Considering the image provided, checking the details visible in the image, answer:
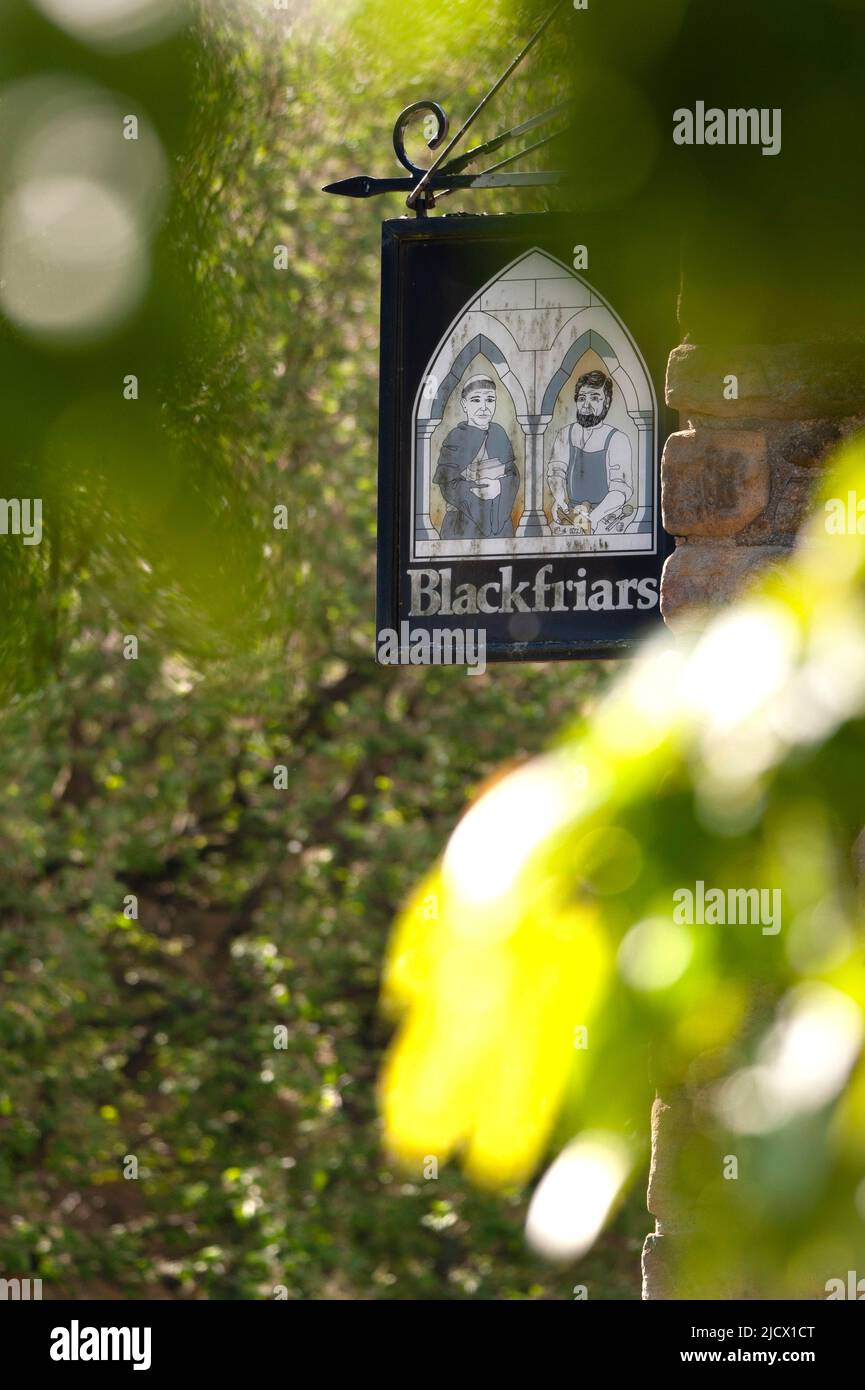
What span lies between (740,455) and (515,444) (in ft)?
1.53

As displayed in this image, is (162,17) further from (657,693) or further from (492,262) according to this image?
(657,693)

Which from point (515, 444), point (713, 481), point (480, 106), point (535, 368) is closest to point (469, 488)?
point (515, 444)

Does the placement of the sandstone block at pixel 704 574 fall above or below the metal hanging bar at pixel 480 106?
below

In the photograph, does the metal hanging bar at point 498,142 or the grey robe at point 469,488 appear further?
the grey robe at point 469,488

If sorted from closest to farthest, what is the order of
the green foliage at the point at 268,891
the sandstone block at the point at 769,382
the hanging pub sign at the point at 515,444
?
1. the sandstone block at the point at 769,382
2. the hanging pub sign at the point at 515,444
3. the green foliage at the point at 268,891

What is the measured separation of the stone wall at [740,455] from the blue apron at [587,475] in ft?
0.97

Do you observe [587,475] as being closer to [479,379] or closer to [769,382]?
[479,379]

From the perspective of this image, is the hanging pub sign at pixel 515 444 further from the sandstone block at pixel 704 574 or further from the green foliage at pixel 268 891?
the green foliage at pixel 268 891

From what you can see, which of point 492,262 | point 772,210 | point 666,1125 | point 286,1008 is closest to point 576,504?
point 492,262

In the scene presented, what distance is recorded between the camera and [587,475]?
2.60m

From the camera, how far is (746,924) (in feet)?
1.76

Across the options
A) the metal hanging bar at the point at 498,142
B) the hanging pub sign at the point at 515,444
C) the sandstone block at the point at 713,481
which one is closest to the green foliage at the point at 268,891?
the metal hanging bar at the point at 498,142

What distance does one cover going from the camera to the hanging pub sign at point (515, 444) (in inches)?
101

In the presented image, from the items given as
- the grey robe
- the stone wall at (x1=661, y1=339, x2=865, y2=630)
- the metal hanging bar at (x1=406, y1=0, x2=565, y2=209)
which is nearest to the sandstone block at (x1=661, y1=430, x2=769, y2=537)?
the stone wall at (x1=661, y1=339, x2=865, y2=630)
